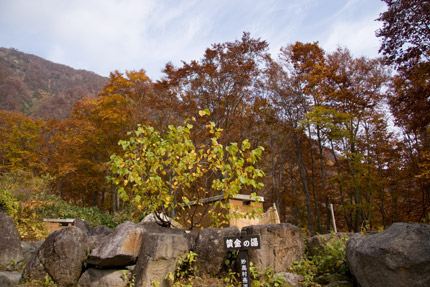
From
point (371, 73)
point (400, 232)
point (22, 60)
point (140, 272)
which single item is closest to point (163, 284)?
point (140, 272)

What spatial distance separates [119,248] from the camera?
510 cm

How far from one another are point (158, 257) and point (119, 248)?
0.70 meters

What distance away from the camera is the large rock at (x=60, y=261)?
16.7ft

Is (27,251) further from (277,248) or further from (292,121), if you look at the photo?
(292,121)

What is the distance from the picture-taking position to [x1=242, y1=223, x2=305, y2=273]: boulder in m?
5.23

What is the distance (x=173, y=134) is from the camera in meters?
5.65

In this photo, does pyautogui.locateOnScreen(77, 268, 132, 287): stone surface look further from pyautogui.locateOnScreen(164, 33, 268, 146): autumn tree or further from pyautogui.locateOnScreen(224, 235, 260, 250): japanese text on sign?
pyautogui.locateOnScreen(164, 33, 268, 146): autumn tree

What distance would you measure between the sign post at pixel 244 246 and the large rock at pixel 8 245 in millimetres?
5004

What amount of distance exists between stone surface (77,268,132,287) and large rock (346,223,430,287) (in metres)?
3.66

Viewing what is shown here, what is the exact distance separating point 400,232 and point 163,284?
3671 mm

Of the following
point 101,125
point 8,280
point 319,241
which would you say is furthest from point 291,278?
point 101,125

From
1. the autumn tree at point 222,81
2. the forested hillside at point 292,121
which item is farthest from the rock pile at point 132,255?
the autumn tree at point 222,81

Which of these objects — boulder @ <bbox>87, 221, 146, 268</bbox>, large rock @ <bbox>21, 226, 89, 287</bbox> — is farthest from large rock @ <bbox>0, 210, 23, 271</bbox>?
boulder @ <bbox>87, 221, 146, 268</bbox>

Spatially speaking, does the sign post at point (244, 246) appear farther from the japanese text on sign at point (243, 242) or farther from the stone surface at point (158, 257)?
the stone surface at point (158, 257)
